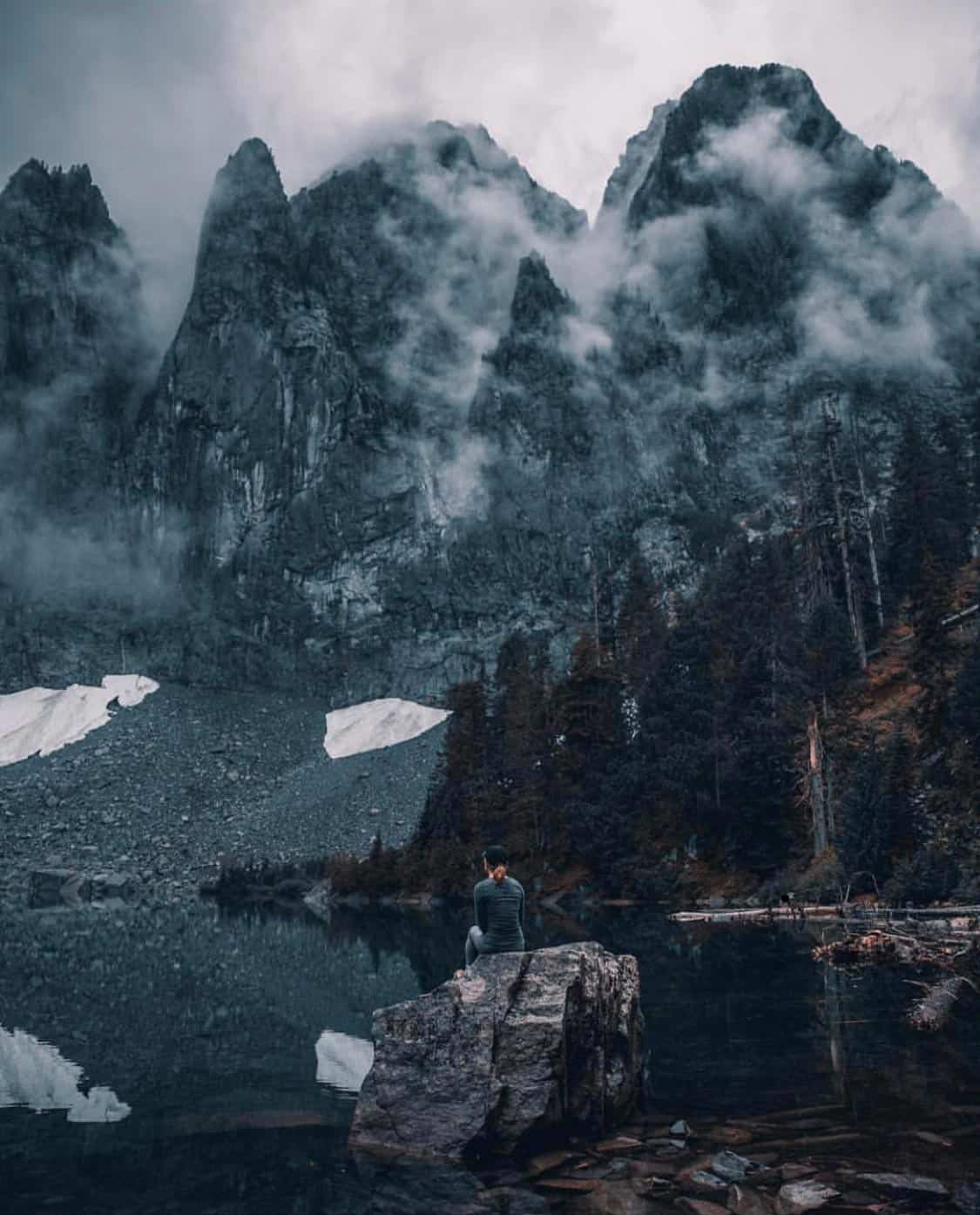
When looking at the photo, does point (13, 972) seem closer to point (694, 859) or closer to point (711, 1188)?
point (711, 1188)

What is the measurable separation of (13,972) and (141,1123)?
72.5 ft

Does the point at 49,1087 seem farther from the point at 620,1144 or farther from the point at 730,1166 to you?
the point at 730,1166

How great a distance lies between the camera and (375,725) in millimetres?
118375

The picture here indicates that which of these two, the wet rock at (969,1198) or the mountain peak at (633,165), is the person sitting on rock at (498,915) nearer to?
the wet rock at (969,1198)

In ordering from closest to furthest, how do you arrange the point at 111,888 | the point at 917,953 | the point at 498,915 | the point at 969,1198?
the point at 969,1198 → the point at 498,915 → the point at 917,953 → the point at 111,888

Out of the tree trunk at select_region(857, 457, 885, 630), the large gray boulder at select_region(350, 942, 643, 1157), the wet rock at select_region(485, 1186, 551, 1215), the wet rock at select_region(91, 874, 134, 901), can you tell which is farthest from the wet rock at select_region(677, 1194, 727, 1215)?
the wet rock at select_region(91, 874, 134, 901)

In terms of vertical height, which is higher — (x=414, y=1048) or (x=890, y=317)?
(x=890, y=317)

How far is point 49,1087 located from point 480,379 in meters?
138

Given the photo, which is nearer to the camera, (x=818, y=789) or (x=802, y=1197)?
(x=802, y=1197)

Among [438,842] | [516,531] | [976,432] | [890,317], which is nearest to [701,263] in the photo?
[890,317]

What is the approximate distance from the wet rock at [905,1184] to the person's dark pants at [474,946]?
5192 millimetres

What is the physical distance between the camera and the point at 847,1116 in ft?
31.4

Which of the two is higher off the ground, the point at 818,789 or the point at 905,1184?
the point at 818,789

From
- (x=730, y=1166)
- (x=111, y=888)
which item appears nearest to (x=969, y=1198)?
(x=730, y=1166)
